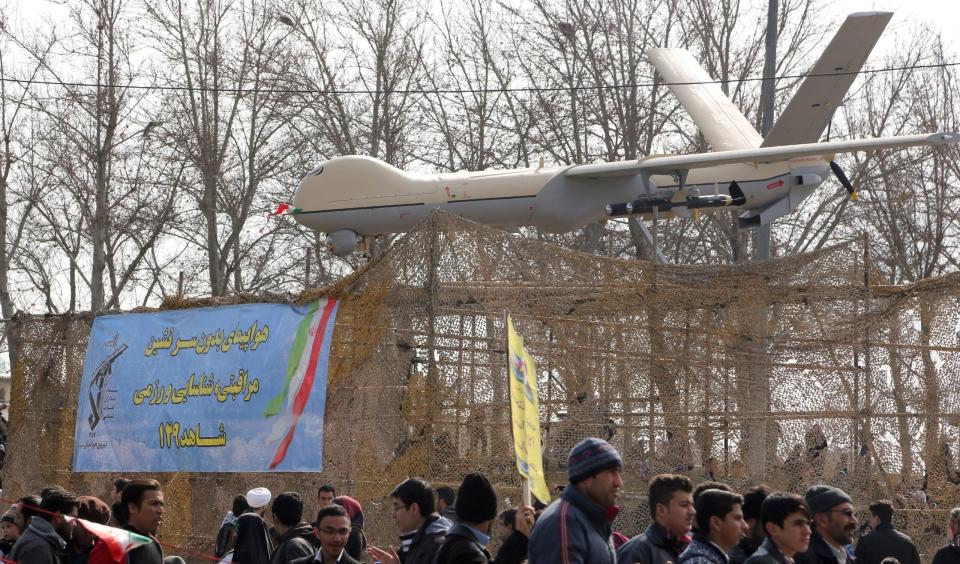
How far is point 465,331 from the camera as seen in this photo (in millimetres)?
13367

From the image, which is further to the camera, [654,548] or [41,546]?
[41,546]

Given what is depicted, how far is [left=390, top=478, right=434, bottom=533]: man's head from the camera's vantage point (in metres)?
7.64

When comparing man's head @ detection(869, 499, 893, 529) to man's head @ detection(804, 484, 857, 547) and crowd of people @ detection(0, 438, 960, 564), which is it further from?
man's head @ detection(804, 484, 857, 547)

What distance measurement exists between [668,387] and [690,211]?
7.03 m

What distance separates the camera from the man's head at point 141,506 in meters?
6.94

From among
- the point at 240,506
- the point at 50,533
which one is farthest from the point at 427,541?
the point at 240,506

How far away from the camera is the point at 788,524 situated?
6273 millimetres

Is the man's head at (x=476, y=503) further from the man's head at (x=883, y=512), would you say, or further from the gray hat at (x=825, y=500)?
the man's head at (x=883, y=512)

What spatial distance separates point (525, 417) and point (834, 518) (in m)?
1.69

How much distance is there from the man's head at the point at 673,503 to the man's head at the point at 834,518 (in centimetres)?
87

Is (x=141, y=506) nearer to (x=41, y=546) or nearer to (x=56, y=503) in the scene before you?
(x=41, y=546)

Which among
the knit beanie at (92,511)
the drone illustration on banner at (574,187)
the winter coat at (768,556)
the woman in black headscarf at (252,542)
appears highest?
the drone illustration on banner at (574,187)

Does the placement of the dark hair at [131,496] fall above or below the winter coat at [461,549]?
above

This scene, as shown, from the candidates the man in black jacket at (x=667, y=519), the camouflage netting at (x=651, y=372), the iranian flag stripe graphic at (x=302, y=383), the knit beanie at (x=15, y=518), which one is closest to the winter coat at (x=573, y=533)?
the man in black jacket at (x=667, y=519)
